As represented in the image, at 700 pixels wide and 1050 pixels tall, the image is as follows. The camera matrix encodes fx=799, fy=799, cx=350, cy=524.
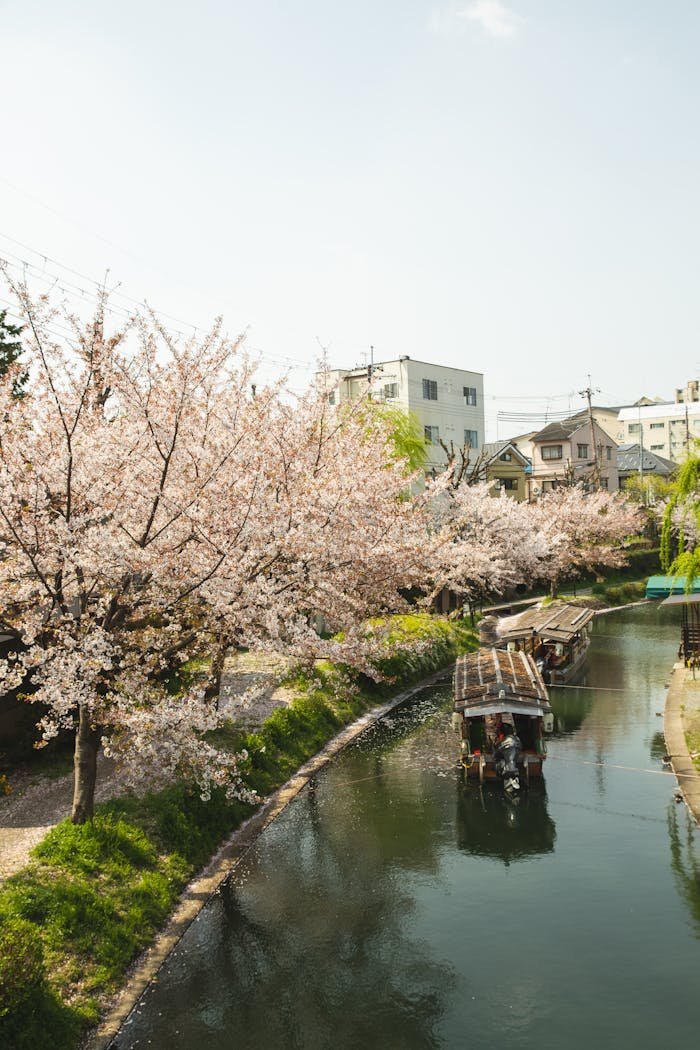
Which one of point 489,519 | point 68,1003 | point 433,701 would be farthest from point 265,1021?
point 489,519

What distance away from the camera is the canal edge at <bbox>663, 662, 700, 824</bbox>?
1862 centimetres

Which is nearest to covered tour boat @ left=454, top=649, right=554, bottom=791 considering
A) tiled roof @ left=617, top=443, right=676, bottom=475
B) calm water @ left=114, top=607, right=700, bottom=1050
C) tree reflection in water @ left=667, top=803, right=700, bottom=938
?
calm water @ left=114, top=607, right=700, bottom=1050

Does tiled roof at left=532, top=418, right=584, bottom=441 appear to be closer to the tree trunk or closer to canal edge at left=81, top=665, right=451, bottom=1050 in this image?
canal edge at left=81, top=665, right=451, bottom=1050

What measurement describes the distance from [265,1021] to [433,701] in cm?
1844

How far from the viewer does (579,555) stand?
174 ft

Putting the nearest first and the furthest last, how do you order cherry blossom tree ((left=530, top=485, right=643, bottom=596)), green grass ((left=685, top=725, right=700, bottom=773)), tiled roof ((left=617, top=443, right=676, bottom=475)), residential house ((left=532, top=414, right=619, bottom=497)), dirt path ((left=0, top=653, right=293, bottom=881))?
1. dirt path ((left=0, top=653, right=293, bottom=881))
2. green grass ((left=685, top=725, right=700, bottom=773))
3. cherry blossom tree ((left=530, top=485, right=643, bottom=596))
4. residential house ((left=532, top=414, right=619, bottom=497))
5. tiled roof ((left=617, top=443, right=676, bottom=475))

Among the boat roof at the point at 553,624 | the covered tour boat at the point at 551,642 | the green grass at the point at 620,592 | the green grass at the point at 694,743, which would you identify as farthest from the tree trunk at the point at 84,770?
the green grass at the point at 620,592

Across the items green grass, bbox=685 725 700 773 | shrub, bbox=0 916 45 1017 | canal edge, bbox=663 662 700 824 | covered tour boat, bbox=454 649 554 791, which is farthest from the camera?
green grass, bbox=685 725 700 773

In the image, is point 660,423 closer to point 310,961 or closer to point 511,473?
point 511,473

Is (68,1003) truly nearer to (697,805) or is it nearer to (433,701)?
(697,805)

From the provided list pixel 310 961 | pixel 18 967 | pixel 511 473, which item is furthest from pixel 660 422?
pixel 18 967

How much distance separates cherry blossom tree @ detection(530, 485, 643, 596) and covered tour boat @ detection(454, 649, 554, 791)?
26632mm

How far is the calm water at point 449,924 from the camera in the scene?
10.9 metres

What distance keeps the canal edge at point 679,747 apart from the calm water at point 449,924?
1.37 ft
